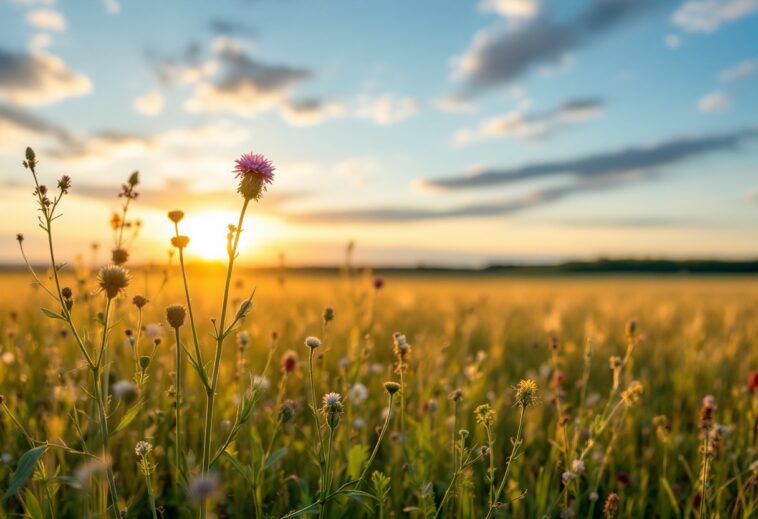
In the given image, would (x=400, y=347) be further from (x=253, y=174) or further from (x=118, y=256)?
(x=118, y=256)

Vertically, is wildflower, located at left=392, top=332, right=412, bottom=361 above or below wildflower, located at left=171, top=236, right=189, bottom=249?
below

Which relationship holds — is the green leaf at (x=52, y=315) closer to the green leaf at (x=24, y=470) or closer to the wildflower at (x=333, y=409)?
the green leaf at (x=24, y=470)

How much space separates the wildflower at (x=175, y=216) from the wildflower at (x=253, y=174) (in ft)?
0.65

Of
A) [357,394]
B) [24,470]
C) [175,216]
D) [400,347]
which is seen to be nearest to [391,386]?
[400,347]

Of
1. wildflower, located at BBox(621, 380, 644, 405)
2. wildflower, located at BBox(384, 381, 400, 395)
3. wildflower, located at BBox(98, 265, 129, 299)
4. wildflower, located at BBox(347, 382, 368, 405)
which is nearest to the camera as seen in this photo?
wildflower, located at BBox(98, 265, 129, 299)

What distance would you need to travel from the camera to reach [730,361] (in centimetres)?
600

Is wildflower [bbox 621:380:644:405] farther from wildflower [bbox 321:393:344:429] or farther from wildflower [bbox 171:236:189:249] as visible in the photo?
wildflower [bbox 171:236:189:249]

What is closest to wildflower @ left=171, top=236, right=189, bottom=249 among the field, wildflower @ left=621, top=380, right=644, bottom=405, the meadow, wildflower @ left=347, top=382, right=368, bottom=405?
the meadow

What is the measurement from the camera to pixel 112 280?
177 cm

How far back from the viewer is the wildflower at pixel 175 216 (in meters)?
1.72

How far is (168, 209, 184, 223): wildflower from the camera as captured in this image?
5.65 feet

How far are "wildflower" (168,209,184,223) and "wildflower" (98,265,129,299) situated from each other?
0.87ft

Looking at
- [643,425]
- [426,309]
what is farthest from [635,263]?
[643,425]

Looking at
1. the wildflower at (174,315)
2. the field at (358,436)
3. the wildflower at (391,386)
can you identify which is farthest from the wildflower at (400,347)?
the wildflower at (174,315)
